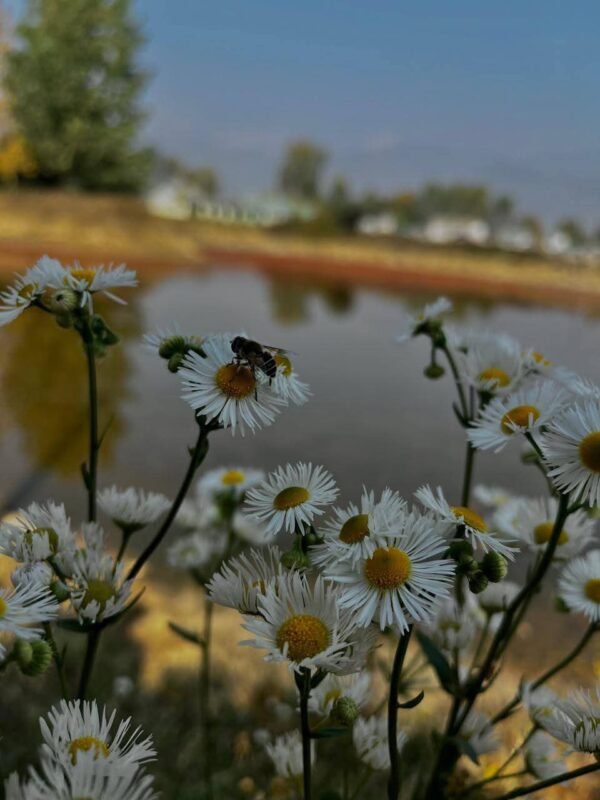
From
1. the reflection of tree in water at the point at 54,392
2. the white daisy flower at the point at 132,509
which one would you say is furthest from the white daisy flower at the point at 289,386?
the reflection of tree in water at the point at 54,392

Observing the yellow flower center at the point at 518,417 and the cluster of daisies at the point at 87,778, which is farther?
the yellow flower center at the point at 518,417

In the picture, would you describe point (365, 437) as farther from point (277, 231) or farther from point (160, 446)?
point (277, 231)

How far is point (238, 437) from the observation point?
3.12 metres

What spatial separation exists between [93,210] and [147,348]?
12.0 metres

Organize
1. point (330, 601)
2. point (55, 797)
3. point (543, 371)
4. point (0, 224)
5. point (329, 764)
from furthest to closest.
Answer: point (0, 224), point (329, 764), point (543, 371), point (330, 601), point (55, 797)

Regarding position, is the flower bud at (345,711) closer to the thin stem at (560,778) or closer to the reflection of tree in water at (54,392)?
the thin stem at (560,778)

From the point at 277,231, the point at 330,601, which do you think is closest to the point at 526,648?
the point at 330,601

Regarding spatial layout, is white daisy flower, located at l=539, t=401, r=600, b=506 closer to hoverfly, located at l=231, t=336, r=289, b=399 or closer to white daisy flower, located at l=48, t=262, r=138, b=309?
hoverfly, located at l=231, t=336, r=289, b=399

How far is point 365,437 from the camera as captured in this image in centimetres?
332

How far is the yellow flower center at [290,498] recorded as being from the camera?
1.39ft

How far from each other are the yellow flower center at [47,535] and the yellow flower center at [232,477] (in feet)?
1.21

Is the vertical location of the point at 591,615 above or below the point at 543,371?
below

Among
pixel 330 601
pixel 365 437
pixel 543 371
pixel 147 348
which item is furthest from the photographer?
pixel 365 437

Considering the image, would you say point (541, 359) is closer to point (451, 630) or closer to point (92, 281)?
point (451, 630)
